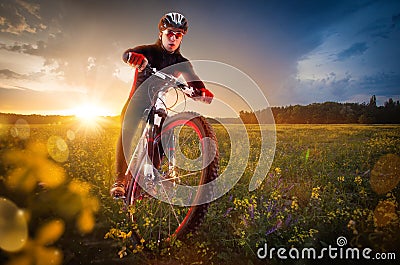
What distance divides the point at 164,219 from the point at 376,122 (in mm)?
51339

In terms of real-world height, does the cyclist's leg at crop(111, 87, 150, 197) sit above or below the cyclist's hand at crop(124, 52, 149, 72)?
below

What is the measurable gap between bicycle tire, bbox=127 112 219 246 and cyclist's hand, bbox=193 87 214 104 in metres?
0.42

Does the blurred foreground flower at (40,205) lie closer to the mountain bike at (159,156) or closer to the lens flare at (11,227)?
the lens flare at (11,227)

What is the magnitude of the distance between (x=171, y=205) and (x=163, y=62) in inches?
90.7

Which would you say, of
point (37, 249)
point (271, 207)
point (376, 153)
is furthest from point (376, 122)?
point (37, 249)

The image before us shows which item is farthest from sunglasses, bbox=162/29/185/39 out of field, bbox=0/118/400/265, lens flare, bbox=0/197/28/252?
lens flare, bbox=0/197/28/252

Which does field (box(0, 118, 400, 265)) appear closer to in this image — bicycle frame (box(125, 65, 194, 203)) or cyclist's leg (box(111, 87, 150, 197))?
cyclist's leg (box(111, 87, 150, 197))

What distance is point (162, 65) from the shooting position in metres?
4.56

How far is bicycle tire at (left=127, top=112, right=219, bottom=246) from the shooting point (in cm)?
354

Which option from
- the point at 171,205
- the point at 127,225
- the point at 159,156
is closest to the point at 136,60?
the point at 159,156

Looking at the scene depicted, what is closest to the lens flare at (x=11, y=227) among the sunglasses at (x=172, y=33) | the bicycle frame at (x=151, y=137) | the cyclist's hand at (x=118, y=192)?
the cyclist's hand at (x=118, y=192)

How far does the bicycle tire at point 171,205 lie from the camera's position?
3543 mm

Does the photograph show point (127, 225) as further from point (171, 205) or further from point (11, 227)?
point (11, 227)

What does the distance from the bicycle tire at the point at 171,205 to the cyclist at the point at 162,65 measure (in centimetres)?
42
